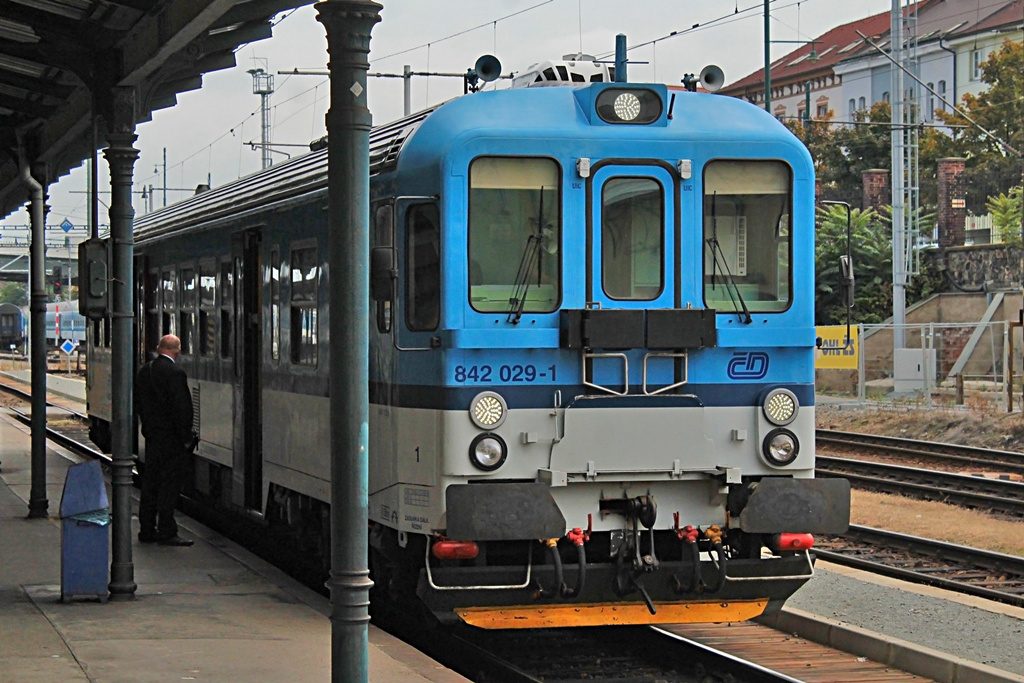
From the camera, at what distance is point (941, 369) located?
36.1 metres

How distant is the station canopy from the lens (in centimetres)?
910

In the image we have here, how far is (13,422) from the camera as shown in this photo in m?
32.5

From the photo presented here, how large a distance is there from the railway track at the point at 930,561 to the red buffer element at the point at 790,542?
2852mm

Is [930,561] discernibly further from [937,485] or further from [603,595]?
[937,485]

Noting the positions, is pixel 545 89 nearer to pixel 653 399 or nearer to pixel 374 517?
pixel 653 399

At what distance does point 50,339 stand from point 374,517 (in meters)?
81.1

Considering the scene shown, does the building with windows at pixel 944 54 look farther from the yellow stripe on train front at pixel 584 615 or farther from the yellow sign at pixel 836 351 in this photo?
the yellow stripe on train front at pixel 584 615

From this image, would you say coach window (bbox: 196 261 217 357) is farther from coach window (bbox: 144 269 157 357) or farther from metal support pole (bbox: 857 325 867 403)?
metal support pole (bbox: 857 325 867 403)

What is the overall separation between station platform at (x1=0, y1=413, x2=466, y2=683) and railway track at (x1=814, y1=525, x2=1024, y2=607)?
15.4 feet

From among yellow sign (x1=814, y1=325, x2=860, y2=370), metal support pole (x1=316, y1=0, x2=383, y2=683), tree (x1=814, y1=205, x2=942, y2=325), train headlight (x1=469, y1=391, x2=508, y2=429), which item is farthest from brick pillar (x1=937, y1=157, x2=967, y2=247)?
metal support pole (x1=316, y1=0, x2=383, y2=683)

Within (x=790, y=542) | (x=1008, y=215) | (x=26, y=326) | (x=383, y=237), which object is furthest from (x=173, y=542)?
(x=26, y=326)

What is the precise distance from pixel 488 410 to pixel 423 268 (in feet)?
2.99

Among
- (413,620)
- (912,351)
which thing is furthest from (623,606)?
(912,351)

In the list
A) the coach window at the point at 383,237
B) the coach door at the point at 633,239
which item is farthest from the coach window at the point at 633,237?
the coach window at the point at 383,237
